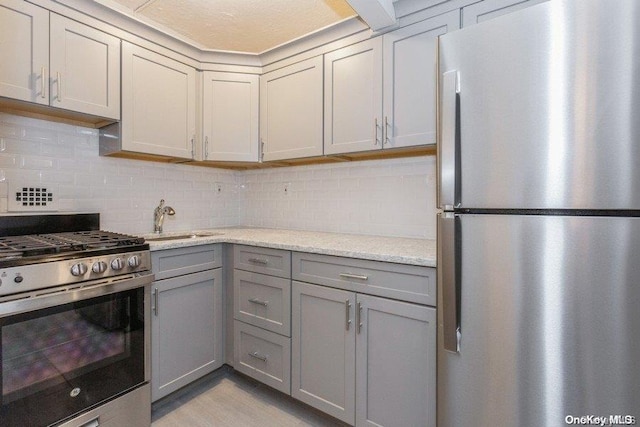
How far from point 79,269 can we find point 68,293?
0.33 feet

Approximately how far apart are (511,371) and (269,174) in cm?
226

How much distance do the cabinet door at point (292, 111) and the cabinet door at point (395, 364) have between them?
1129mm

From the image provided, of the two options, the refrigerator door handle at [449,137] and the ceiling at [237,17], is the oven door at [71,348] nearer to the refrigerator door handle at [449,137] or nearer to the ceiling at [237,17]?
the refrigerator door handle at [449,137]

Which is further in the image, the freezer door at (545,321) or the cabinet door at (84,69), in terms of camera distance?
the cabinet door at (84,69)

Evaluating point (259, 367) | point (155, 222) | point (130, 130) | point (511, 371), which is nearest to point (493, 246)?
point (511, 371)

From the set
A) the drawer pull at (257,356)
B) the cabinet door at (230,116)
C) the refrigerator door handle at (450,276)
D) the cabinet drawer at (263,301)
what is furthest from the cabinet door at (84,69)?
the refrigerator door handle at (450,276)

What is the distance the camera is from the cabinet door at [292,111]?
2148 millimetres

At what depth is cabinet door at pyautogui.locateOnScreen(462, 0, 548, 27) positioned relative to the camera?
4.79 ft

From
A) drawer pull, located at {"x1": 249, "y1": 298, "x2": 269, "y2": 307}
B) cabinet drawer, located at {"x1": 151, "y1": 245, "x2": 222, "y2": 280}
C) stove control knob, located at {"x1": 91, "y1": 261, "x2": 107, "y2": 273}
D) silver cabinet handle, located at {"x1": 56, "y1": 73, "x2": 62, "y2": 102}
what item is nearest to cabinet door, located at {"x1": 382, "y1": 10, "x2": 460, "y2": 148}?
drawer pull, located at {"x1": 249, "y1": 298, "x2": 269, "y2": 307}

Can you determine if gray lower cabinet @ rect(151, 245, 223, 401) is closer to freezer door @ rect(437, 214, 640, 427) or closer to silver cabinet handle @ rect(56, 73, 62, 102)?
silver cabinet handle @ rect(56, 73, 62, 102)

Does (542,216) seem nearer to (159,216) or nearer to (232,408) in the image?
(232,408)

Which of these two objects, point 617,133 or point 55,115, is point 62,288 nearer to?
point 55,115

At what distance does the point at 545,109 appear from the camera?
96 cm

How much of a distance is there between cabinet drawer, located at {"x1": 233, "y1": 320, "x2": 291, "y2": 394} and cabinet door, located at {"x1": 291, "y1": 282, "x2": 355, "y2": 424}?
58 millimetres
